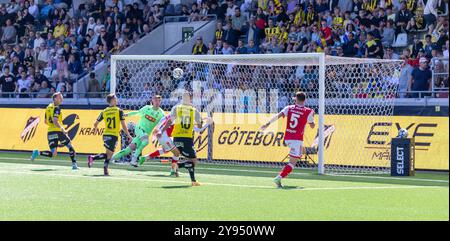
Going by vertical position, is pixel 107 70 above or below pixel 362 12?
below

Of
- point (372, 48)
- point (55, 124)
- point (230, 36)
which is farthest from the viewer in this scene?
point (230, 36)

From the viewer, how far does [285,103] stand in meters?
28.9

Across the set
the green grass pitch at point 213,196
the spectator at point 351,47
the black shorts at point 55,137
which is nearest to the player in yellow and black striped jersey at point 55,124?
the black shorts at point 55,137

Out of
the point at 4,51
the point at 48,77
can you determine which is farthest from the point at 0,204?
the point at 4,51

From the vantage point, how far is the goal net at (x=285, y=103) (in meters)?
25.4

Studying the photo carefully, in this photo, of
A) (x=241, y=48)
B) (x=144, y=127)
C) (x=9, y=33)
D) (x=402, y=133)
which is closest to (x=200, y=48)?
(x=241, y=48)

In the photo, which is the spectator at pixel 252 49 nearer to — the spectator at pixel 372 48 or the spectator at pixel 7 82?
the spectator at pixel 372 48

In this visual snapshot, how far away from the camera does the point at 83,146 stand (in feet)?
100.0

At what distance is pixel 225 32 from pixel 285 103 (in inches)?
270

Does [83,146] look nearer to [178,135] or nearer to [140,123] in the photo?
[140,123]

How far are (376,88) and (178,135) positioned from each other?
8.08 metres

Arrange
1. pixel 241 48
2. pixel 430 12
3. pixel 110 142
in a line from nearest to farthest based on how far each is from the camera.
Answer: pixel 110 142 → pixel 430 12 → pixel 241 48

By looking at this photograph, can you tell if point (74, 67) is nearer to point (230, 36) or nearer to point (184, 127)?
point (230, 36)
